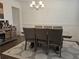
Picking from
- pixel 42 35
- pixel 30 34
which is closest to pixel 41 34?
pixel 42 35

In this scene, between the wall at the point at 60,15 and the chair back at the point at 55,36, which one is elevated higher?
the wall at the point at 60,15

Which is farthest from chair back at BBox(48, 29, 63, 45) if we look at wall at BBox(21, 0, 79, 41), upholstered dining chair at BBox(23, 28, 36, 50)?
wall at BBox(21, 0, 79, 41)

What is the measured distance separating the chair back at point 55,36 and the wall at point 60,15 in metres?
2.55

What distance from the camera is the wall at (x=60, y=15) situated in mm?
5852

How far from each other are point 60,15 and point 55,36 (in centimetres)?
334

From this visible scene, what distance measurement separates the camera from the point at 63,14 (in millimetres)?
6090

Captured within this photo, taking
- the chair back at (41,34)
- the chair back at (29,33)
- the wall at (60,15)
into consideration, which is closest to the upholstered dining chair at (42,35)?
the chair back at (41,34)

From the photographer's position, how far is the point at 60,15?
616 centimetres

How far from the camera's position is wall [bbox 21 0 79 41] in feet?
19.2

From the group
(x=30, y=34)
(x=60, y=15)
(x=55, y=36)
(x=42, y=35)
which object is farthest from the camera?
(x=60, y=15)

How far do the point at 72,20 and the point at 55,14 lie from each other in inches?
49.0

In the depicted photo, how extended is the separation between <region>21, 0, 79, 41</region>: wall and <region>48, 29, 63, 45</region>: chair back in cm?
255

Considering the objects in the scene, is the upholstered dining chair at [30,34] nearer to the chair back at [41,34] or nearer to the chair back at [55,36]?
the chair back at [41,34]

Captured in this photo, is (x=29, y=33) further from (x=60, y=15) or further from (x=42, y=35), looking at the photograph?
(x=60, y=15)
